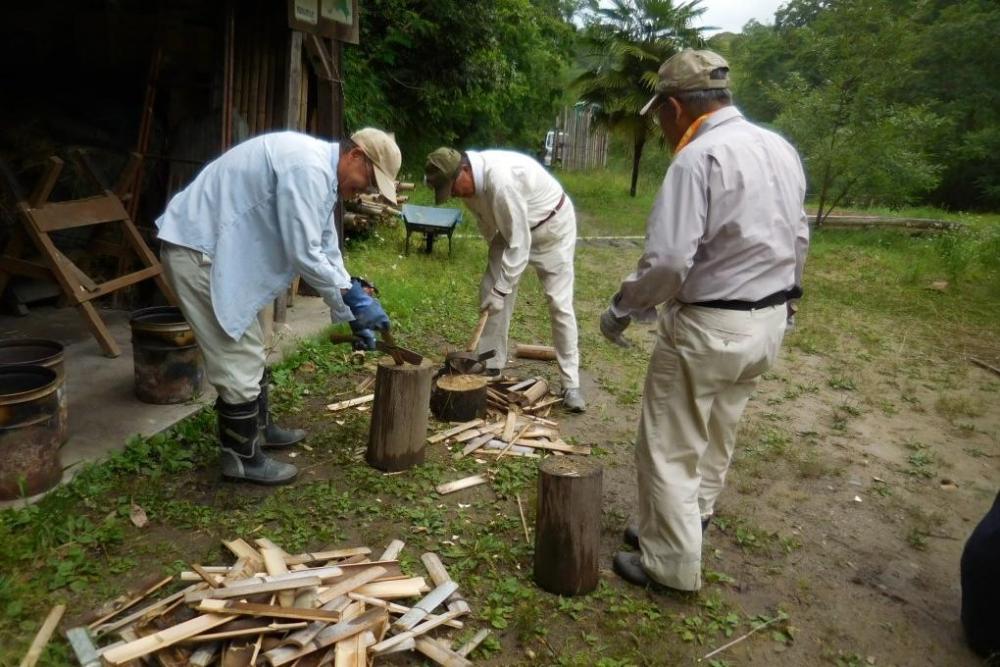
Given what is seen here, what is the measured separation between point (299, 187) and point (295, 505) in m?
1.76

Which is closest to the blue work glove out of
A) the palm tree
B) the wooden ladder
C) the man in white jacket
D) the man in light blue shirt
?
the man in light blue shirt

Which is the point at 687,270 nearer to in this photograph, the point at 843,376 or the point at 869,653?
the point at 869,653

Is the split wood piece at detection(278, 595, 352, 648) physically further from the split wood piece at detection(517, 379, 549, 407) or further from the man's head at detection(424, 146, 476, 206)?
the man's head at detection(424, 146, 476, 206)

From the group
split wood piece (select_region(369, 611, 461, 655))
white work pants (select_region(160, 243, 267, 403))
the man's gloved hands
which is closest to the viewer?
split wood piece (select_region(369, 611, 461, 655))

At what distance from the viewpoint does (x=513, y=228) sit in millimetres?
4977

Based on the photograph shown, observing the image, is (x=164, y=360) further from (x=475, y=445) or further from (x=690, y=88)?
(x=690, y=88)

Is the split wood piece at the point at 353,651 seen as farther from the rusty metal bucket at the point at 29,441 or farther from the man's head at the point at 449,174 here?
the man's head at the point at 449,174

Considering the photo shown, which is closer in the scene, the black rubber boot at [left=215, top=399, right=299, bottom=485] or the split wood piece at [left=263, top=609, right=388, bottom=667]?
the split wood piece at [left=263, top=609, right=388, bottom=667]

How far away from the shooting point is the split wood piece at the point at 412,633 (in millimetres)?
2771

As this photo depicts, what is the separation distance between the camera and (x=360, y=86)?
1165cm

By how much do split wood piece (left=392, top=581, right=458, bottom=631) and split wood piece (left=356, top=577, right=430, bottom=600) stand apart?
58 millimetres

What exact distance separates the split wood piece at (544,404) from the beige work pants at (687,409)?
7.07 feet

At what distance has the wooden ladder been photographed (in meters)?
5.14

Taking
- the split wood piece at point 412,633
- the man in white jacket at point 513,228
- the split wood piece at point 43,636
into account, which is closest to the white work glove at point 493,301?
the man in white jacket at point 513,228
